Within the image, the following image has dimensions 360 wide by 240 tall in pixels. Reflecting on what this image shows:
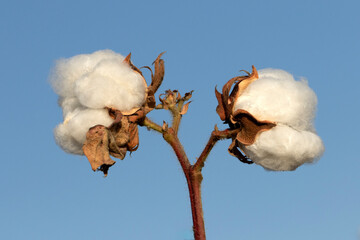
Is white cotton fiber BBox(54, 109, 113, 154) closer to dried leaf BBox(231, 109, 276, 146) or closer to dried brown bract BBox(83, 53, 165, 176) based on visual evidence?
dried brown bract BBox(83, 53, 165, 176)

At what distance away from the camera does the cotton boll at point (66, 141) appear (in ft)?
13.6

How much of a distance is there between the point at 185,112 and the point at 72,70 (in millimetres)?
677

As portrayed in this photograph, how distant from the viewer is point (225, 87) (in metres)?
4.07

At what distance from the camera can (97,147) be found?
3918 millimetres

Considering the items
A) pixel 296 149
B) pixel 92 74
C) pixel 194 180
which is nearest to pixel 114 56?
pixel 92 74

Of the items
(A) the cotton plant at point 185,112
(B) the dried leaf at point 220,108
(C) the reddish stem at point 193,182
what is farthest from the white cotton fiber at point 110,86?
(B) the dried leaf at point 220,108

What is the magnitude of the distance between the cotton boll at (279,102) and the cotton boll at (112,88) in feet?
1.75

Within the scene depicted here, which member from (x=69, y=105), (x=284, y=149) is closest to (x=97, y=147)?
(x=69, y=105)

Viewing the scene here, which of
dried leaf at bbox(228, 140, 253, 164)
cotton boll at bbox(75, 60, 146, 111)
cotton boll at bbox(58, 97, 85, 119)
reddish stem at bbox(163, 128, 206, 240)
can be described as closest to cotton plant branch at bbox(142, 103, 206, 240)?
reddish stem at bbox(163, 128, 206, 240)

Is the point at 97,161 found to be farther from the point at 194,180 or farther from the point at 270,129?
the point at 270,129

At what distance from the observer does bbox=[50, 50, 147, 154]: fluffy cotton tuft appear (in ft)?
13.1

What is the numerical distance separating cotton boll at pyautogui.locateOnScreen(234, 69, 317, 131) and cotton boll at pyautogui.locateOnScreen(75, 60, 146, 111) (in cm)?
53

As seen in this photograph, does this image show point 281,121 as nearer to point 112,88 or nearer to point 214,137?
point 214,137

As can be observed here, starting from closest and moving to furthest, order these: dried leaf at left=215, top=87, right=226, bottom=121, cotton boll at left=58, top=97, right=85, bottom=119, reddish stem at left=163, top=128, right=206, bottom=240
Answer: reddish stem at left=163, top=128, right=206, bottom=240
dried leaf at left=215, top=87, right=226, bottom=121
cotton boll at left=58, top=97, right=85, bottom=119
